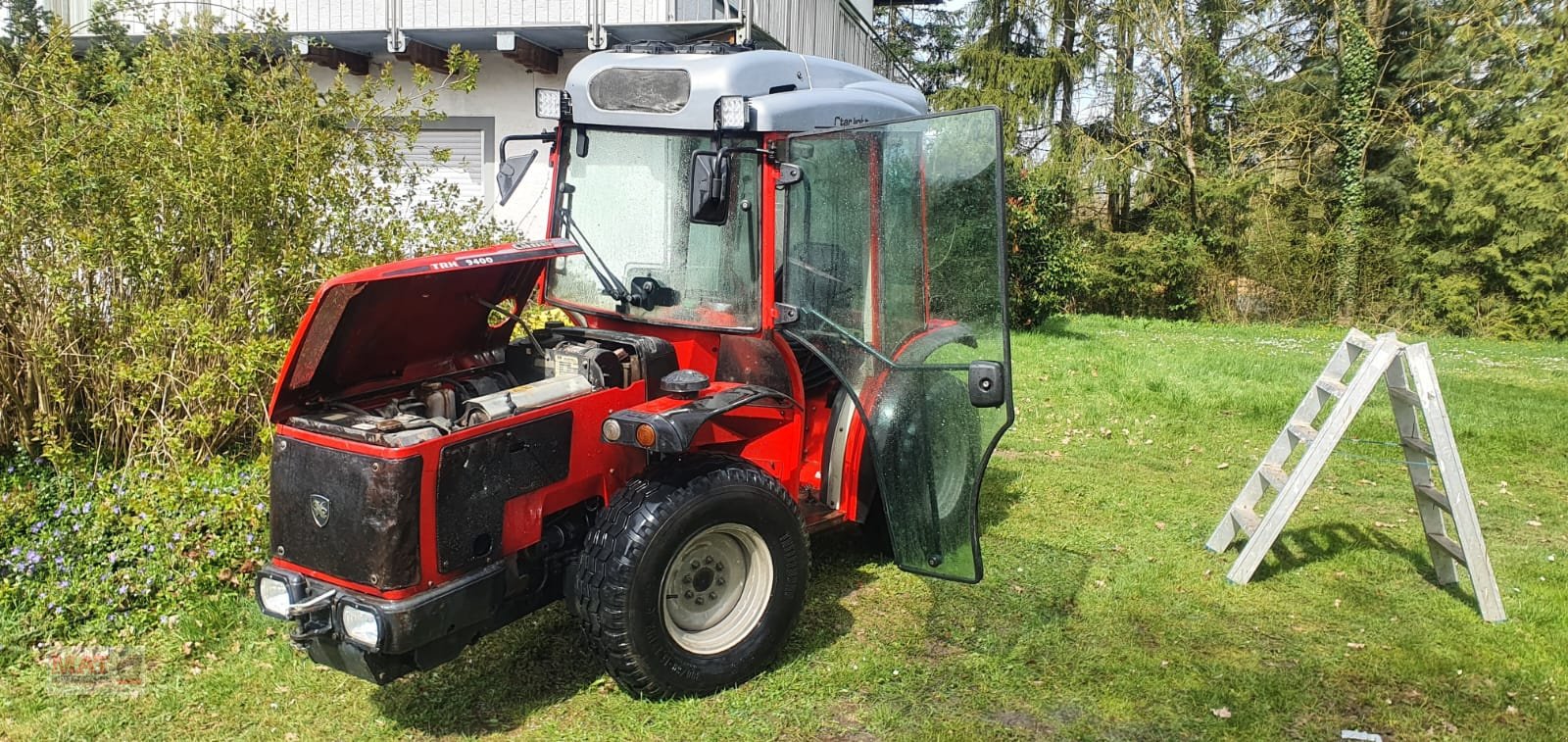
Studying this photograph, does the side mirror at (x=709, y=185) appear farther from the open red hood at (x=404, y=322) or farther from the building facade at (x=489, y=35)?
the building facade at (x=489, y=35)

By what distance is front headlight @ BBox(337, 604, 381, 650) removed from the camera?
11.3 ft

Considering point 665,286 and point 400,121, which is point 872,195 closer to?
point 665,286

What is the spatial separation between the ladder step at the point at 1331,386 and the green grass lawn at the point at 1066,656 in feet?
2.89

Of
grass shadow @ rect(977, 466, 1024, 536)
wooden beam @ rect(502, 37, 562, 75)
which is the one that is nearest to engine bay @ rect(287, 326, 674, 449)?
grass shadow @ rect(977, 466, 1024, 536)

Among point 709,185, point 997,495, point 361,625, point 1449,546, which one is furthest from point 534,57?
point 1449,546

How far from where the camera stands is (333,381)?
399 cm

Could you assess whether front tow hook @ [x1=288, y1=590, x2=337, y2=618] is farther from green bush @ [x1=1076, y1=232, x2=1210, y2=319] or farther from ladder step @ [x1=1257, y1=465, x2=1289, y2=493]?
green bush @ [x1=1076, y1=232, x2=1210, y2=319]

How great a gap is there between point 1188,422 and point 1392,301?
11.1 metres

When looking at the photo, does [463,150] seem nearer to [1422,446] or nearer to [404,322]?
[404,322]

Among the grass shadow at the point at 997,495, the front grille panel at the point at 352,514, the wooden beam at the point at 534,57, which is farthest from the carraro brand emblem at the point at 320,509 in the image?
the wooden beam at the point at 534,57

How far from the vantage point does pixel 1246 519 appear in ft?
18.6

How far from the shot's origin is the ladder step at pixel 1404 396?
17.2ft

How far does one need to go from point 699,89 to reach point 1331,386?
345cm

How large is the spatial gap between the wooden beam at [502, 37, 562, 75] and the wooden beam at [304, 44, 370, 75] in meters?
1.67
